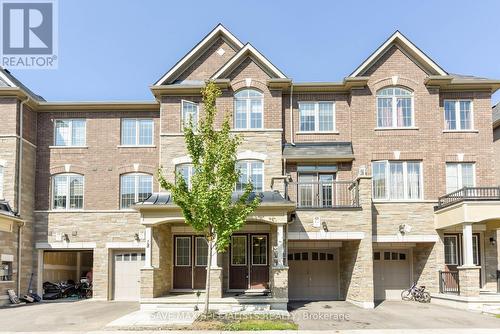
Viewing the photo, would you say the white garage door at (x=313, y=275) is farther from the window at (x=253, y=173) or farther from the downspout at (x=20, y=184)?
the downspout at (x=20, y=184)

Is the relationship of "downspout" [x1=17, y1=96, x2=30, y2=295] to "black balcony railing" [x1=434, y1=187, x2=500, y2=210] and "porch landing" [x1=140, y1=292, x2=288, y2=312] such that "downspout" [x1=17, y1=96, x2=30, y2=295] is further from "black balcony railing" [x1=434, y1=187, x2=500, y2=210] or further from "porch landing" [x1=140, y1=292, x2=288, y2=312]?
"black balcony railing" [x1=434, y1=187, x2=500, y2=210]

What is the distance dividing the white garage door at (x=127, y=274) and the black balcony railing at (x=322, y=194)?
727 centimetres

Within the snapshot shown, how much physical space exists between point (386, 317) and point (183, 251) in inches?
349

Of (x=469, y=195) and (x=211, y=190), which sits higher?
(x=469, y=195)

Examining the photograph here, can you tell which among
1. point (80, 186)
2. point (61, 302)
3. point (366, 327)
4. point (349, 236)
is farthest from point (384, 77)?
A: point (61, 302)

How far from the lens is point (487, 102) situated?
22.6 m

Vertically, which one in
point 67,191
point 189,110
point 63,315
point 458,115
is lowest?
point 63,315

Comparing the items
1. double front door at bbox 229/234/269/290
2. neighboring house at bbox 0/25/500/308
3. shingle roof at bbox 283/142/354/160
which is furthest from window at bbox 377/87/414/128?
double front door at bbox 229/234/269/290

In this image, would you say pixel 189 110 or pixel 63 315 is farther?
pixel 189 110

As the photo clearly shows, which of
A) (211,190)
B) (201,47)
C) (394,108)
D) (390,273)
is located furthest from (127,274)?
(394,108)

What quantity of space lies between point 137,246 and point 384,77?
41.5ft

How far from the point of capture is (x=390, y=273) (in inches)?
893

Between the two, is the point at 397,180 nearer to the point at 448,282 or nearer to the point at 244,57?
the point at 448,282

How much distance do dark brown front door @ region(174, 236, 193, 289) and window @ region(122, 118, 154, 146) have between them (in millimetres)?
4795
